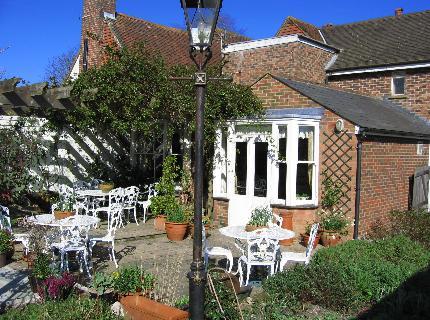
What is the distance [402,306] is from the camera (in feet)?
17.7

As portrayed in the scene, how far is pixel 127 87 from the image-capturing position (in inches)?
423

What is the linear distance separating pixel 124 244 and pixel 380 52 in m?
11.7

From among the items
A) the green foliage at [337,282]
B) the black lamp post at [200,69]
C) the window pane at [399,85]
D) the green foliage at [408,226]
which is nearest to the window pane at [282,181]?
the green foliage at [408,226]

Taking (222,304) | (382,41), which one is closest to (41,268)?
(222,304)

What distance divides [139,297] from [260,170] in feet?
22.6

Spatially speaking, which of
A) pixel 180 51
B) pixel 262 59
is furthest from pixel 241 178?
pixel 180 51

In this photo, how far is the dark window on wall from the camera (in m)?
15.1

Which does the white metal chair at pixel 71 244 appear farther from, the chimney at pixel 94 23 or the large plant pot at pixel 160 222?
the chimney at pixel 94 23

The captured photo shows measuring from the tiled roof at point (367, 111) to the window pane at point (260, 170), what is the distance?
1.62 metres

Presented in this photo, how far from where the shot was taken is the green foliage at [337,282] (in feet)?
18.9

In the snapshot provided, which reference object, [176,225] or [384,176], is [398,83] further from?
[176,225]

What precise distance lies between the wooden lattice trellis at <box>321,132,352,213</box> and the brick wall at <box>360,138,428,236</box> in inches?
15.4

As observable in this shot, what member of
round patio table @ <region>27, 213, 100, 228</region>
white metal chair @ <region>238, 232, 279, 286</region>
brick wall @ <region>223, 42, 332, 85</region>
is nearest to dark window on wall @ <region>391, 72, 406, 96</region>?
brick wall @ <region>223, 42, 332, 85</region>

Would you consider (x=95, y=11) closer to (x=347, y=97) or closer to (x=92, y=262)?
(x=347, y=97)
